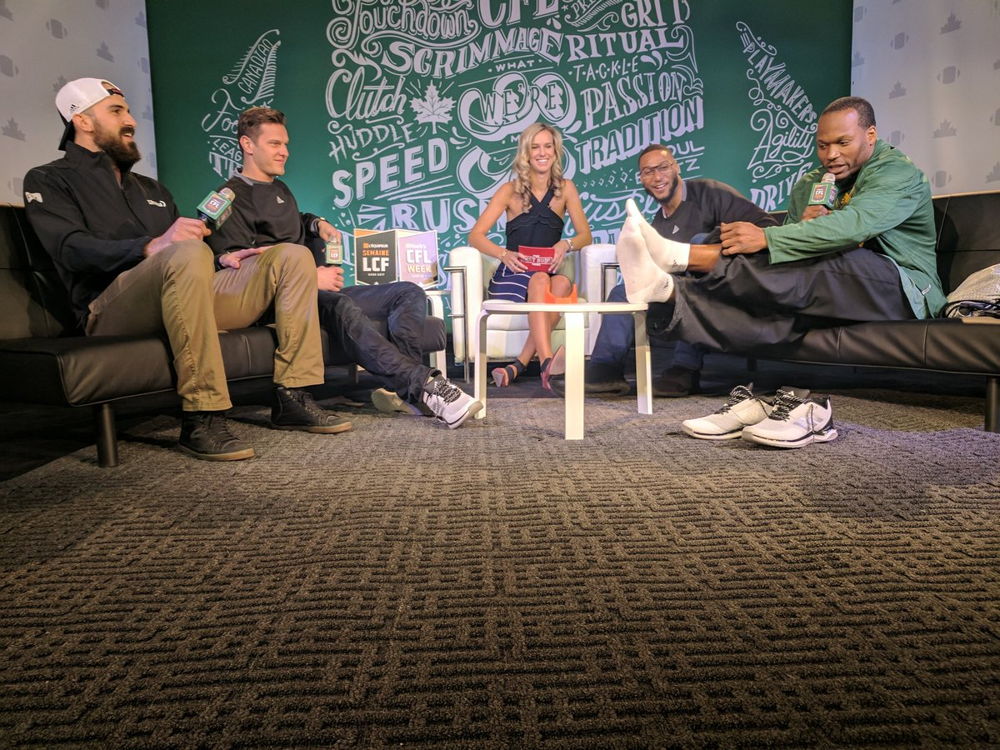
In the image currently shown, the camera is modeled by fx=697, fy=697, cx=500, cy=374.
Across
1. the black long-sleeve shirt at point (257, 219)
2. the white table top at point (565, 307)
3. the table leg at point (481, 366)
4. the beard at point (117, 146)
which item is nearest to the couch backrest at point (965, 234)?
the white table top at point (565, 307)

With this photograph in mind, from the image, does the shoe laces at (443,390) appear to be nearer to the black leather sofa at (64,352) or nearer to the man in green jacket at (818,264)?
the black leather sofa at (64,352)

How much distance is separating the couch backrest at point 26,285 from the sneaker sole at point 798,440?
1971 millimetres

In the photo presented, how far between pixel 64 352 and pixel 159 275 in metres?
0.30

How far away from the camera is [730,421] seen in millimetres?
1904

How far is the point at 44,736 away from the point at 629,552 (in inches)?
29.6

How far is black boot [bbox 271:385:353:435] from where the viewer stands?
2.11m

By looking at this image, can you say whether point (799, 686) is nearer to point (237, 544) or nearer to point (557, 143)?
point (237, 544)

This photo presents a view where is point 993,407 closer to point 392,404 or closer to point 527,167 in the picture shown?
point 392,404

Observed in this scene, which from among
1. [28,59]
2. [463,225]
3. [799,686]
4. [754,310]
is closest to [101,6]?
[28,59]

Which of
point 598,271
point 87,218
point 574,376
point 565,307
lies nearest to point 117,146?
point 87,218

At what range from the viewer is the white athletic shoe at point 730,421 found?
1.89 meters

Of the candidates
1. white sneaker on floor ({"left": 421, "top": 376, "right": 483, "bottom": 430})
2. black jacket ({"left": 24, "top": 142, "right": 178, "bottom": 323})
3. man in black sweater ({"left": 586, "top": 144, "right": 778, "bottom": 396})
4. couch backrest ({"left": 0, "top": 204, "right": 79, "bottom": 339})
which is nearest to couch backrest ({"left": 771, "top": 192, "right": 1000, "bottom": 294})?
man in black sweater ({"left": 586, "top": 144, "right": 778, "bottom": 396})

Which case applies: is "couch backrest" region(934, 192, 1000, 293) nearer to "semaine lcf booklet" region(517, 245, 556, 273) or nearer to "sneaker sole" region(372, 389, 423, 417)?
"semaine lcf booklet" region(517, 245, 556, 273)

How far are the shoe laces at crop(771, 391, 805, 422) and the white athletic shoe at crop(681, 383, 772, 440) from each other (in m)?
0.05
